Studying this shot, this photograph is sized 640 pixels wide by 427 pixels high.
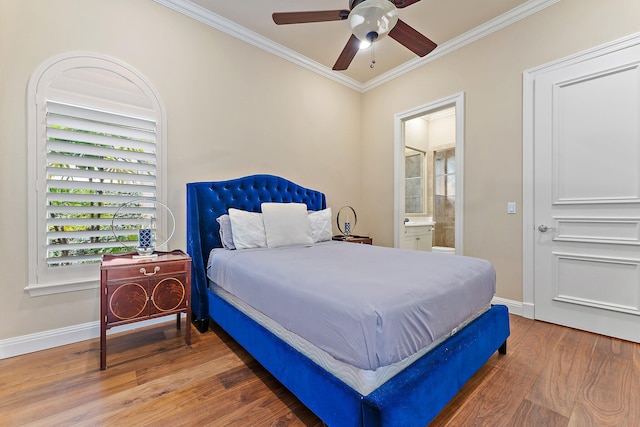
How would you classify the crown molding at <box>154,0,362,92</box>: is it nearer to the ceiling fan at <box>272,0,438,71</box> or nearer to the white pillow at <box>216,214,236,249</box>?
the ceiling fan at <box>272,0,438,71</box>

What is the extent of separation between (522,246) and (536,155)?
0.91 m

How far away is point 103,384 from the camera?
5.74 feet

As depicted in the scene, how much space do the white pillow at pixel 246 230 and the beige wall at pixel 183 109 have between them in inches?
24.0

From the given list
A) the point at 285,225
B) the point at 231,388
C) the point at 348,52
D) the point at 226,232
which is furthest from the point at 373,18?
the point at 231,388

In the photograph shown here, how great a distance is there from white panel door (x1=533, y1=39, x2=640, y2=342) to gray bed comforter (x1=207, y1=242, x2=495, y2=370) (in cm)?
130

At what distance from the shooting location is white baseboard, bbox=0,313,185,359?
6.80 ft

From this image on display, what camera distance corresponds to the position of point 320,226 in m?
3.30

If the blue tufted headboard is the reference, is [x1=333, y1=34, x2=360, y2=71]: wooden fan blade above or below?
above

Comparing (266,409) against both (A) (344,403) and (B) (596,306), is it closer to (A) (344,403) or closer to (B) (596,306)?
(A) (344,403)

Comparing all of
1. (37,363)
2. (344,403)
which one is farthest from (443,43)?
(37,363)

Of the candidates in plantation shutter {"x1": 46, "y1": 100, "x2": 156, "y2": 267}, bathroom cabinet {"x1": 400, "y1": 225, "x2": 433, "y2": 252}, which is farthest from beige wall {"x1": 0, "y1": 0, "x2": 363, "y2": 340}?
bathroom cabinet {"x1": 400, "y1": 225, "x2": 433, "y2": 252}

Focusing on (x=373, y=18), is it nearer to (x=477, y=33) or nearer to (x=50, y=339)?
(x=477, y=33)

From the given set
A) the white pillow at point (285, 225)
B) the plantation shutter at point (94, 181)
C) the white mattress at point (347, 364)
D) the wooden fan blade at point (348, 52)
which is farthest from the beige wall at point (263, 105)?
the white mattress at point (347, 364)

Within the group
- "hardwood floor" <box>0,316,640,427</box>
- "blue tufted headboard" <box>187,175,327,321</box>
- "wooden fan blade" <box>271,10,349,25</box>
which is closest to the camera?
"hardwood floor" <box>0,316,640,427</box>
